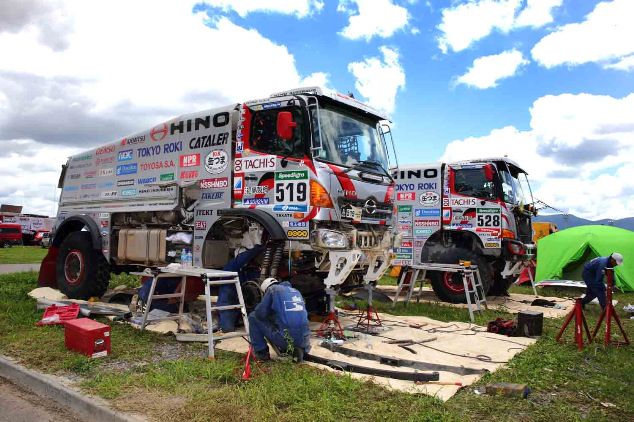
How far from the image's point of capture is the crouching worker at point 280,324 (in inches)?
216

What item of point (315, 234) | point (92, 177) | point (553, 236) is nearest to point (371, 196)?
point (315, 234)

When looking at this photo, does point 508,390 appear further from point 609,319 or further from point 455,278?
point 455,278

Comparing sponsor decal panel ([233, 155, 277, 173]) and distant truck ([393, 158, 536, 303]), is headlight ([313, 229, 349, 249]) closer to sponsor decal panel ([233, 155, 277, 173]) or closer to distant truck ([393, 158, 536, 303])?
→ sponsor decal panel ([233, 155, 277, 173])

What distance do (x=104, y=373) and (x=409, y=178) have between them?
29.5 ft

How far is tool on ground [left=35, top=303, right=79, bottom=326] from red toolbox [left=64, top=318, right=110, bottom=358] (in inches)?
58.8

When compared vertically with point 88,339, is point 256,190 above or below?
above

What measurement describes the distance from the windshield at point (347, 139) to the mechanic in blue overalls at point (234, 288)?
5.79 ft

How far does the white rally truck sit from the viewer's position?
7.00 m

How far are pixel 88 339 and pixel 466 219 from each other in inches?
336

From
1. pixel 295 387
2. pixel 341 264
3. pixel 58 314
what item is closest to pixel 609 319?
pixel 341 264

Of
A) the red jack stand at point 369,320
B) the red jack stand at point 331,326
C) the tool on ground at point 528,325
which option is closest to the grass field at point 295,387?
the tool on ground at point 528,325

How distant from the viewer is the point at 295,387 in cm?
461

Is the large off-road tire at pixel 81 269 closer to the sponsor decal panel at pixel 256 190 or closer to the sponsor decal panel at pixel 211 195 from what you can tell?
the sponsor decal panel at pixel 211 195

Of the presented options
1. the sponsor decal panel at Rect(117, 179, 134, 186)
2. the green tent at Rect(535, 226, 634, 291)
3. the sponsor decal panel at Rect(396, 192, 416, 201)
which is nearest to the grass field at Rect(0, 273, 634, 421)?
the sponsor decal panel at Rect(117, 179, 134, 186)
